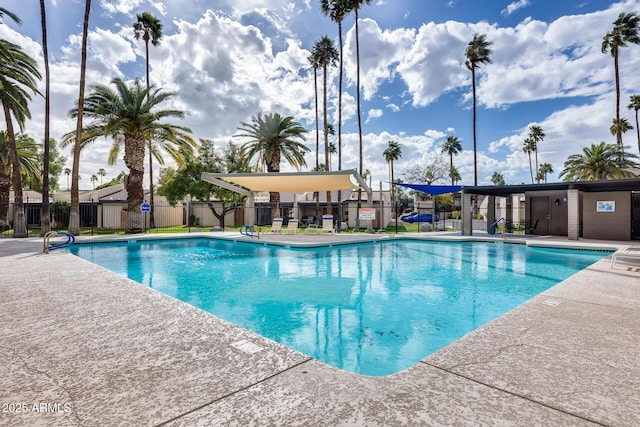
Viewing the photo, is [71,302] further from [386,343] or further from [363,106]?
[363,106]

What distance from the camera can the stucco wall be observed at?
51.2 feet

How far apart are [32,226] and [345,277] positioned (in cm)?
2814

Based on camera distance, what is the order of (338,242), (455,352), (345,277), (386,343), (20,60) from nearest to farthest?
1. (455,352)
2. (386,343)
3. (345,277)
4. (338,242)
5. (20,60)

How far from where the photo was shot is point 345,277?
852cm

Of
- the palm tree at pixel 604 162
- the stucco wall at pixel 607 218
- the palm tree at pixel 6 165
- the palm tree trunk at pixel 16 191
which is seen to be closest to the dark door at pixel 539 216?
the stucco wall at pixel 607 218

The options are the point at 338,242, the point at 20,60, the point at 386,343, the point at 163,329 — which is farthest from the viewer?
the point at 20,60

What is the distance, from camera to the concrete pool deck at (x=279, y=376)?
1798 mm

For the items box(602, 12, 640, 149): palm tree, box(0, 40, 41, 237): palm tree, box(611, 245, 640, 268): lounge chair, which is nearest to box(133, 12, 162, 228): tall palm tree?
box(0, 40, 41, 237): palm tree

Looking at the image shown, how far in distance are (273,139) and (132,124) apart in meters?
8.23

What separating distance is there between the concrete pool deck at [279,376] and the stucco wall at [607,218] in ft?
53.3

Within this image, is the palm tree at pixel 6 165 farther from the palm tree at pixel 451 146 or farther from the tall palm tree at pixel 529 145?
the tall palm tree at pixel 529 145

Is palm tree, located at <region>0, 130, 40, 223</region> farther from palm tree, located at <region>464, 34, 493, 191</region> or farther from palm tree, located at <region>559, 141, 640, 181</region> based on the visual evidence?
palm tree, located at <region>559, 141, 640, 181</region>

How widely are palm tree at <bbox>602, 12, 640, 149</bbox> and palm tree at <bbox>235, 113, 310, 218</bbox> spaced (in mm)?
23285

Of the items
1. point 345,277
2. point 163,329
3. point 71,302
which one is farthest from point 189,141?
point 163,329
